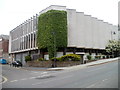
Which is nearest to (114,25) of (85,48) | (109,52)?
(109,52)

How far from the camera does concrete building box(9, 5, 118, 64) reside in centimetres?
4588

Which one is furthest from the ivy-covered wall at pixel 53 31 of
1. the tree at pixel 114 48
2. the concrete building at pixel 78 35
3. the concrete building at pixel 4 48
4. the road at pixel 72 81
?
the concrete building at pixel 4 48

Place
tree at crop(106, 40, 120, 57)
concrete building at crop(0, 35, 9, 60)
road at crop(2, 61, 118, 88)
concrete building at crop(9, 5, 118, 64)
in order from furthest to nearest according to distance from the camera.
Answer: concrete building at crop(0, 35, 9, 60) → tree at crop(106, 40, 120, 57) → concrete building at crop(9, 5, 118, 64) → road at crop(2, 61, 118, 88)

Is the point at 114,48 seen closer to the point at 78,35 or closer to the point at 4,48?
the point at 78,35

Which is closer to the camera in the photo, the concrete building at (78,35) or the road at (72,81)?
the road at (72,81)

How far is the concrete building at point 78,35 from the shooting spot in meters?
45.9

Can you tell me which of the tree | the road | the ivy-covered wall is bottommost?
the road

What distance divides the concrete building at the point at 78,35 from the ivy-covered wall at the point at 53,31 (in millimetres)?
1744

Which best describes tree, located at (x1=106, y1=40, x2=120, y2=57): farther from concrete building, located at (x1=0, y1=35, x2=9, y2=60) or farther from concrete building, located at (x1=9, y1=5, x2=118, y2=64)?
concrete building, located at (x1=0, y1=35, x2=9, y2=60)

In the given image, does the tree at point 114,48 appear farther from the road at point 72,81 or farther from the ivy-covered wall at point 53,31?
the road at point 72,81

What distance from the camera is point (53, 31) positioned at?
4288 cm

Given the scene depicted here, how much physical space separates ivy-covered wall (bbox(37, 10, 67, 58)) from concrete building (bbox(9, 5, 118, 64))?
5.72 ft

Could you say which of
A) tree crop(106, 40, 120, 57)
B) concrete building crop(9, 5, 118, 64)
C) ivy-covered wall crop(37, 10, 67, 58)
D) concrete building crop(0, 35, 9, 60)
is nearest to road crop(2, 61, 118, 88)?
ivy-covered wall crop(37, 10, 67, 58)

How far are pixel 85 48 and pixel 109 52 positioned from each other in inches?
490
